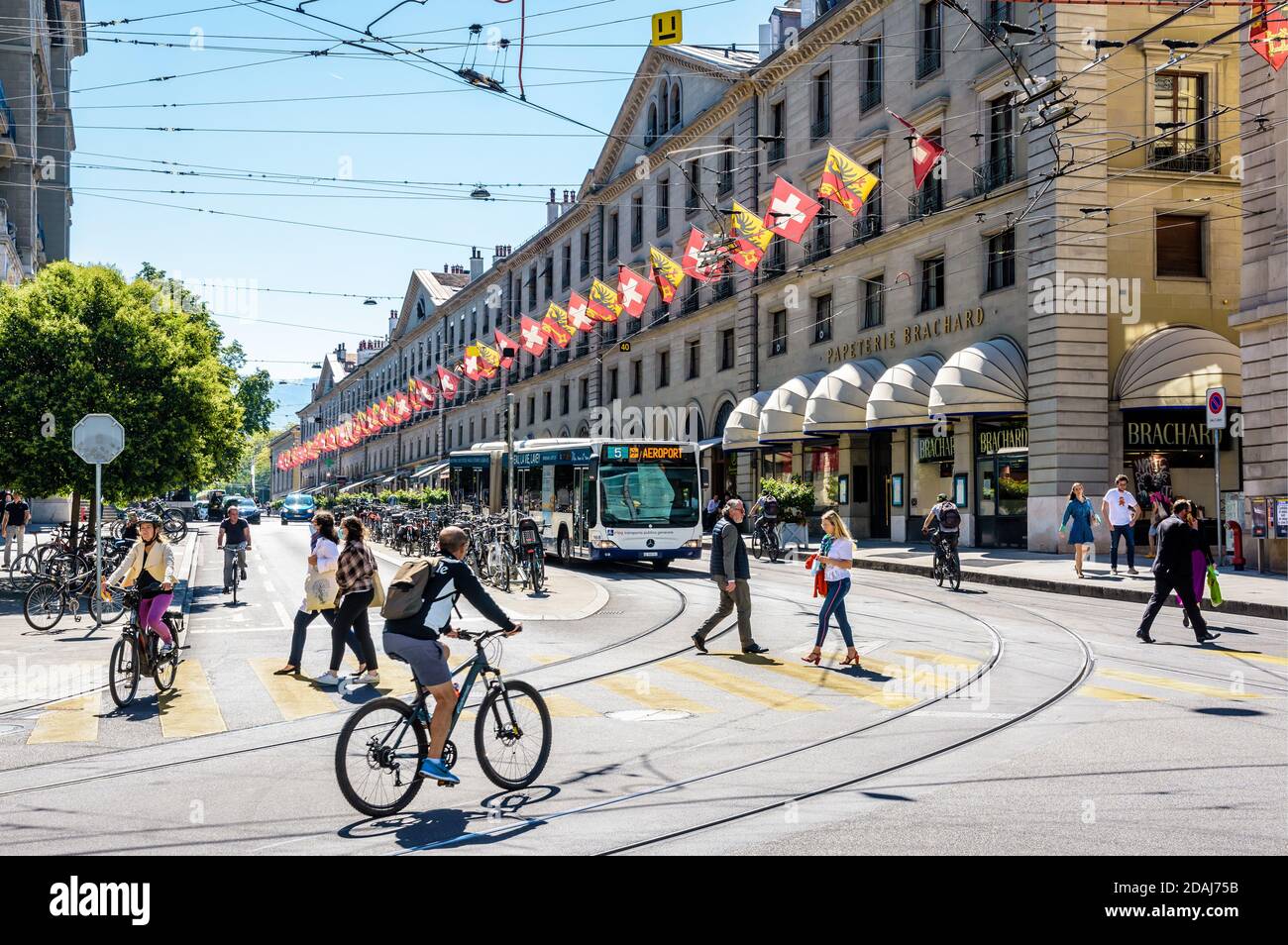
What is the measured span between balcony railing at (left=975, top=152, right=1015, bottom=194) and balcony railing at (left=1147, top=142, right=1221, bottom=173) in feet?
10.7

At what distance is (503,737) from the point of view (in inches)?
289

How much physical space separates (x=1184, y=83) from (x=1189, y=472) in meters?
9.37

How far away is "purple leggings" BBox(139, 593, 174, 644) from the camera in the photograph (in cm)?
1095

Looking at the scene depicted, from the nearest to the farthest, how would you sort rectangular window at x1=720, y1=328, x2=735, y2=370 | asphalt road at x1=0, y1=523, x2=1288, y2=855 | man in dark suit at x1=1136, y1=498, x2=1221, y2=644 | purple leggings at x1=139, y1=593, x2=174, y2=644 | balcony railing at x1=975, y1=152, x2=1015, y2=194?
asphalt road at x1=0, y1=523, x2=1288, y2=855 → purple leggings at x1=139, y1=593, x2=174, y2=644 → man in dark suit at x1=1136, y1=498, x2=1221, y2=644 → balcony railing at x1=975, y1=152, x2=1015, y2=194 → rectangular window at x1=720, y1=328, x2=735, y2=370

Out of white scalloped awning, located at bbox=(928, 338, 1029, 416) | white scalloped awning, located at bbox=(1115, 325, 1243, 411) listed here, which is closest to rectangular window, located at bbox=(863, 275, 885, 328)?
white scalloped awning, located at bbox=(928, 338, 1029, 416)

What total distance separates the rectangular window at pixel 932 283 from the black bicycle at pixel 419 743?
2633cm

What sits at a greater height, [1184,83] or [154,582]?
[1184,83]

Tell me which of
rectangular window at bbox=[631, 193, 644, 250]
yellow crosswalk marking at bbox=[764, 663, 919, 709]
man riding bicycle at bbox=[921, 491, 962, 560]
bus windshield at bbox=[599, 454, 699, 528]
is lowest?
yellow crosswalk marking at bbox=[764, 663, 919, 709]

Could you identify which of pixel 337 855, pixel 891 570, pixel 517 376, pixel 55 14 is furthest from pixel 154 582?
pixel 517 376

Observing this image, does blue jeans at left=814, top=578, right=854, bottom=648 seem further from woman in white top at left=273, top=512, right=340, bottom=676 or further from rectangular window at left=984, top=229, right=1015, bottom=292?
rectangular window at left=984, top=229, right=1015, bottom=292

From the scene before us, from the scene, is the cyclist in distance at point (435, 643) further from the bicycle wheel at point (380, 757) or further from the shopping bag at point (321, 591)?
the shopping bag at point (321, 591)

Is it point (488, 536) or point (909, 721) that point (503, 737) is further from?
point (488, 536)

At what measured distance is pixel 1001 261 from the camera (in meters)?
29.0
